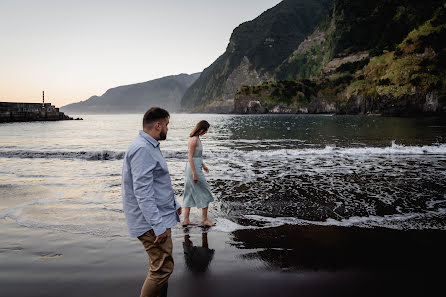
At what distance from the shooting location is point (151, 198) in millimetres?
2605

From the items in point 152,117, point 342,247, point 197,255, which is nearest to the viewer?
point 152,117

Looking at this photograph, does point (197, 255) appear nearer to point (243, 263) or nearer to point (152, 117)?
point (243, 263)

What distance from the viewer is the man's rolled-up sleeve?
8.39ft

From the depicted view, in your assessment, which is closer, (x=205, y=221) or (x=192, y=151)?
(x=192, y=151)

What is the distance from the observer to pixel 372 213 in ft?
21.9

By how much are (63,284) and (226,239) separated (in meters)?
2.76

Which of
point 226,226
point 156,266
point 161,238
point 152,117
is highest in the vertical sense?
point 152,117

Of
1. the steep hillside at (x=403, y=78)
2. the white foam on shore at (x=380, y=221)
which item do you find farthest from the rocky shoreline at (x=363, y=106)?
the white foam on shore at (x=380, y=221)

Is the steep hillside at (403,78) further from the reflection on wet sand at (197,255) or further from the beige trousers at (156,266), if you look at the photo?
the beige trousers at (156,266)

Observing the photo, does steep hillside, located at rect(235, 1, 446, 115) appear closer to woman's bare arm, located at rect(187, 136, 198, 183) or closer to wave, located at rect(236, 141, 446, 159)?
wave, located at rect(236, 141, 446, 159)

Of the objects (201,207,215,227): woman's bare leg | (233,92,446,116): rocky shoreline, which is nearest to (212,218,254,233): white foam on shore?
(201,207,215,227): woman's bare leg

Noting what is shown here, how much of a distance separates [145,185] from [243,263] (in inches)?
99.8

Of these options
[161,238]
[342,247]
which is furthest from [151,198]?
[342,247]

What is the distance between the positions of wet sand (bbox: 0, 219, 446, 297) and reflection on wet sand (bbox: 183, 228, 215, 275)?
2 centimetres
